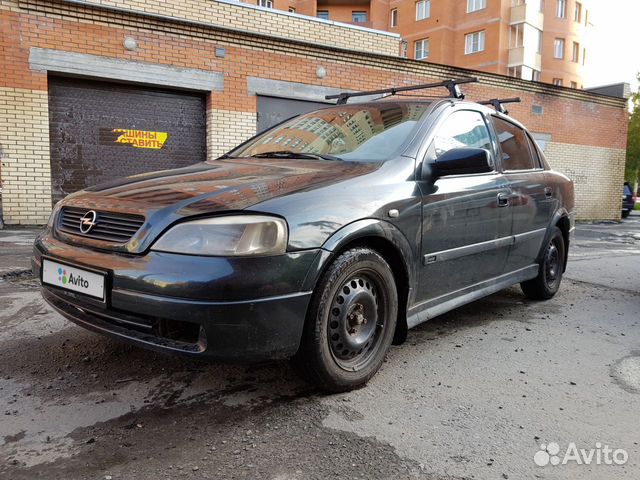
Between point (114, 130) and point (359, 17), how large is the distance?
1296 inches

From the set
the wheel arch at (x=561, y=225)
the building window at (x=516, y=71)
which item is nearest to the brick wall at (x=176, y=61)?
the wheel arch at (x=561, y=225)

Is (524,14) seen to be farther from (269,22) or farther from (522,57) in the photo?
(269,22)

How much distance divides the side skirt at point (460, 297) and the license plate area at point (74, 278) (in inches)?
65.1

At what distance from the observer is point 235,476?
1.90 meters

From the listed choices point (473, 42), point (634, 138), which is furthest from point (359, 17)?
point (634, 138)

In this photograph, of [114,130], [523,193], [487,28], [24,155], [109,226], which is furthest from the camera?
[487,28]

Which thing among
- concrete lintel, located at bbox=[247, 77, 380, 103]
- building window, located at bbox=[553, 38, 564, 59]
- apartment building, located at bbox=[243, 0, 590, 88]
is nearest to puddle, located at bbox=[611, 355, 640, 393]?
concrete lintel, located at bbox=[247, 77, 380, 103]

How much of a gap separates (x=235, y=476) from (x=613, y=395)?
6.86 feet

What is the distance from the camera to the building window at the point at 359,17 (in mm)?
37312

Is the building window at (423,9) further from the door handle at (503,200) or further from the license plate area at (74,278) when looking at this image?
the license plate area at (74,278)

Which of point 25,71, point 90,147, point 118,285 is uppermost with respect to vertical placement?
point 25,71

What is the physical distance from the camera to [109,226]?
2.40m

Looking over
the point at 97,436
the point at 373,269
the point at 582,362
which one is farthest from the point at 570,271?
the point at 97,436

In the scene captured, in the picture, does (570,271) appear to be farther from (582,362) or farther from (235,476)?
(235,476)
